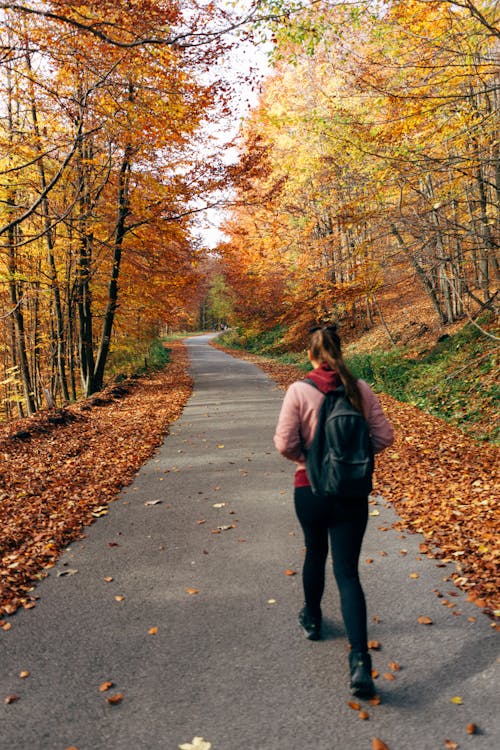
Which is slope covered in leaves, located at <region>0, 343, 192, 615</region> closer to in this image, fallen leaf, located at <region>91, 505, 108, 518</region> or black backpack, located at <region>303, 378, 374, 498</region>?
fallen leaf, located at <region>91, 505, 108, 518</region>

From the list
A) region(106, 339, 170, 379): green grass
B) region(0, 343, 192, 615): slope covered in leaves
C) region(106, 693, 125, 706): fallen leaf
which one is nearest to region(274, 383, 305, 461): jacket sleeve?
region(106, 693, 125, 706): fallen leaf

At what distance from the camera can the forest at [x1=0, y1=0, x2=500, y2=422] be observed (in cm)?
854

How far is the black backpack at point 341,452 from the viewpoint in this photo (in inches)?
125

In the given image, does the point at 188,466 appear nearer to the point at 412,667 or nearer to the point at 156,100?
the point at 412,667

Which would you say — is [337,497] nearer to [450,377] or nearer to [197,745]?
[197,745]

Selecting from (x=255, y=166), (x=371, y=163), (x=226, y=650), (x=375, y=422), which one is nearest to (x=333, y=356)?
(x=375, y=422)

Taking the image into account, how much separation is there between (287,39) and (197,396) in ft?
37.5

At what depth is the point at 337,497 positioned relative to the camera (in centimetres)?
327

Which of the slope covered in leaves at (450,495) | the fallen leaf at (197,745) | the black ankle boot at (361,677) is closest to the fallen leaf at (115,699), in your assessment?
the fallen leaf at (197,745)

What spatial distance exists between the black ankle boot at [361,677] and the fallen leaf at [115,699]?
132cm

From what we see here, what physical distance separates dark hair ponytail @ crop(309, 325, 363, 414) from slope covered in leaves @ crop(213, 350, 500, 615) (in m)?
2.11

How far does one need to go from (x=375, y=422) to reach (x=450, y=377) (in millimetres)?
8593

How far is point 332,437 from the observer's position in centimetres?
320

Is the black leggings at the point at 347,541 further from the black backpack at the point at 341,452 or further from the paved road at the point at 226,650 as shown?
the paved road at the point at 226,650
